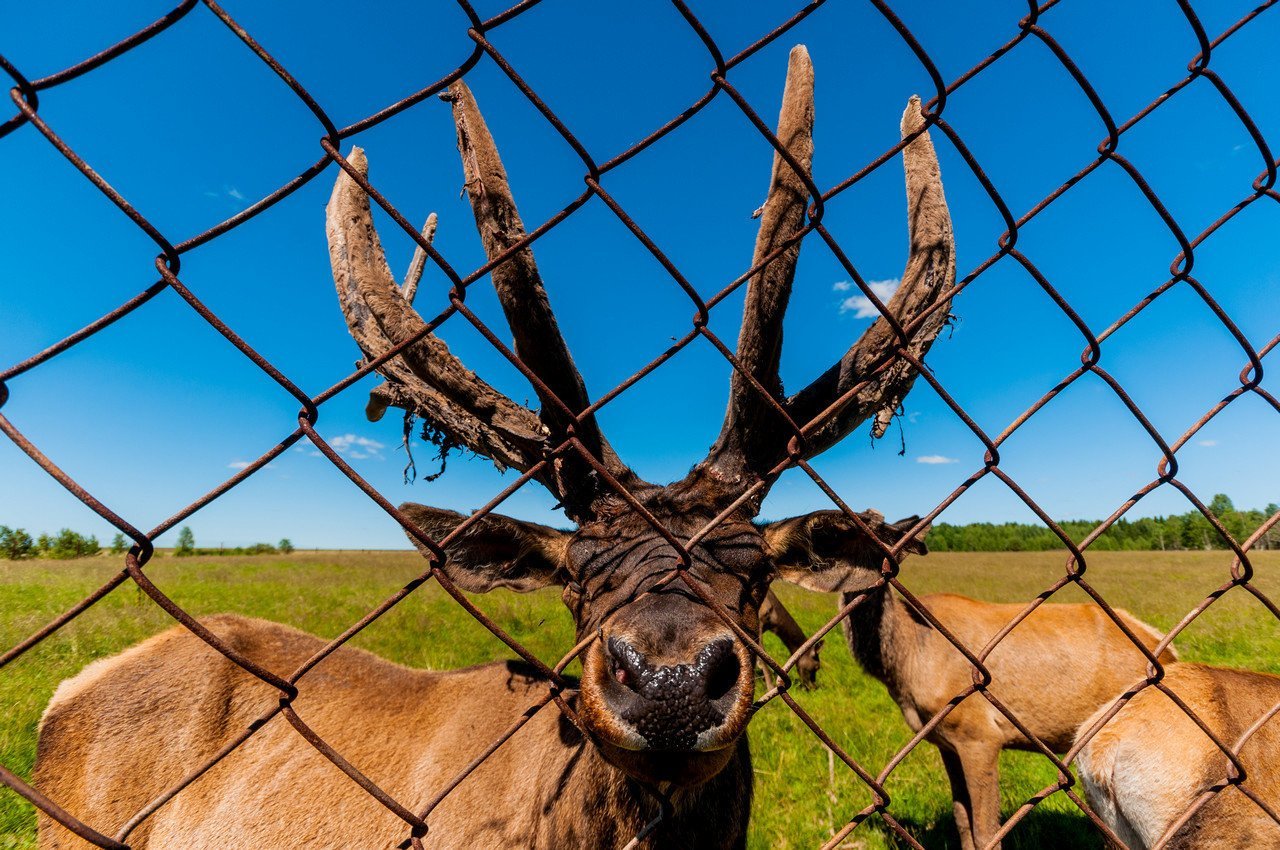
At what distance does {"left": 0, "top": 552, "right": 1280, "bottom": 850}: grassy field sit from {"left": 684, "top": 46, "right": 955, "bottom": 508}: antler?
1657 mm

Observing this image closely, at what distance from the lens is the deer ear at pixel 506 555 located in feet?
9.09

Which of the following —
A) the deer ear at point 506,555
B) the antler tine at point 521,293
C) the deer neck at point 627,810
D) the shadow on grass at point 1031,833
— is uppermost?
the antler tine at point 521,293

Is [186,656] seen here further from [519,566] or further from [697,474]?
[697,474]

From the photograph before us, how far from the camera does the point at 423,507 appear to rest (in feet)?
7.83

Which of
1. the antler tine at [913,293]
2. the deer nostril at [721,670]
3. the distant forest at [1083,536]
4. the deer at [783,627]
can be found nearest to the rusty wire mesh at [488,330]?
the deer nostril at [721,670]

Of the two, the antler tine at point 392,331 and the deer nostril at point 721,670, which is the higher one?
the antler tine at point 392,331

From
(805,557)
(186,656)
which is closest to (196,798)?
(186,656)

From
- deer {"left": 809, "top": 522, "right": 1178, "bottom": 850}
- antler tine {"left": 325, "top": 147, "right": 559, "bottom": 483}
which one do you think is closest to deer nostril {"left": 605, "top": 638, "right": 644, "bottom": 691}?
antler tine {"left": 325, "top": 147, "right": 559, "bottom": 483}

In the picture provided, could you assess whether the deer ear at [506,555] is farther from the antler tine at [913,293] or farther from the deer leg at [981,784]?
the deer leg at [981,784]

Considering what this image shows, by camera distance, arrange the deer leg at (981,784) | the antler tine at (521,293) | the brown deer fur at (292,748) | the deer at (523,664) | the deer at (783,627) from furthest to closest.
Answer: the deer at (783,627) → the deer leg at (981,784) → the brown deer fur at (292,748) → the antler tine at (521,293) → the deer at (523,664)

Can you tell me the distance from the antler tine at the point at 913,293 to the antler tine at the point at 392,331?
1.49 meters

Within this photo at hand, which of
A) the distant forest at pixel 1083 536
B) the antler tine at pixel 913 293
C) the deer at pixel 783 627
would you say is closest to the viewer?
the antler tine at pixel 913 293

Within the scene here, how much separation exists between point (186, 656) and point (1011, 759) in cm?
814

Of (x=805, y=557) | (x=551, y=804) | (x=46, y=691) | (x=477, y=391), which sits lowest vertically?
(x=551, y=804)
